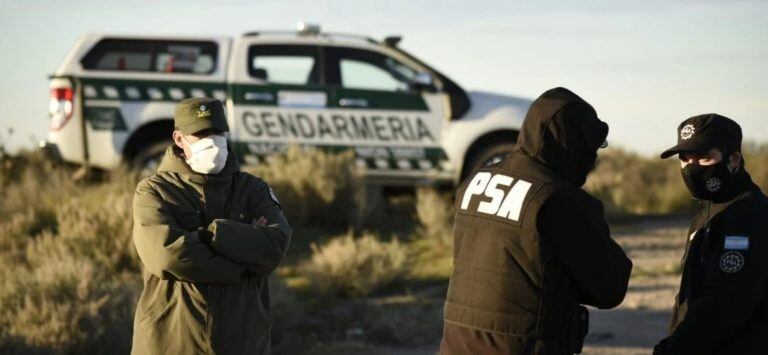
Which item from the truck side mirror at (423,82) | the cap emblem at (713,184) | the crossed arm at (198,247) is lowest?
the truck side mirror at (423,82)

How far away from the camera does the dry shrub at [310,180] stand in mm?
13203

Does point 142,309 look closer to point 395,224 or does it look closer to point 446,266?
point 446,266

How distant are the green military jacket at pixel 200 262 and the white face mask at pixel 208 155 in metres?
0.04

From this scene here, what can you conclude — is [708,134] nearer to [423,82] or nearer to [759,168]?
[423,82]

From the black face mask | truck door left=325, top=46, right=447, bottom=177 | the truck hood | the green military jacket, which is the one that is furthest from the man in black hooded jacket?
the truck hood

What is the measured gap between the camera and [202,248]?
479 cm

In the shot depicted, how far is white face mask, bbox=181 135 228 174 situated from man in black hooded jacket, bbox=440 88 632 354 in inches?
52.7

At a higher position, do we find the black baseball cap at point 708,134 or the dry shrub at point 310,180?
the black baseball cap at point 708,134

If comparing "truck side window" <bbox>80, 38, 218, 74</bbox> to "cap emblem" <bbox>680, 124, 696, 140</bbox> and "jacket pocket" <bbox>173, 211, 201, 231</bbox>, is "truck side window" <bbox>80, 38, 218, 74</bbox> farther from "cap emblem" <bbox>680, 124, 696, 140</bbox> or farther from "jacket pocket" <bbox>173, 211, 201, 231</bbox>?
"cap emblem" <bbox>680, 124, 696, 140</bbox>

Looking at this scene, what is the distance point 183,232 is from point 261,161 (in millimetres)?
8695

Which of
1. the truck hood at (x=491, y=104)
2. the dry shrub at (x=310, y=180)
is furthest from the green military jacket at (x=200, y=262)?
the truck hood at (x=491, y=104)

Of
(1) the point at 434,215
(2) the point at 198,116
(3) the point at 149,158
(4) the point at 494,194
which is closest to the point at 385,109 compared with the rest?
(1) the point at 434,215

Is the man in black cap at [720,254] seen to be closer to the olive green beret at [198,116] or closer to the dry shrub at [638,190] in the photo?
the olive green beret at [198,116]

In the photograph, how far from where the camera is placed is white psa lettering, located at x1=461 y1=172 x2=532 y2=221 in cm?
388
